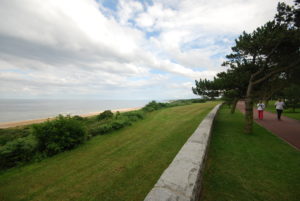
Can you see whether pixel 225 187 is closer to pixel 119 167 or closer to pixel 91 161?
pixel 119 167

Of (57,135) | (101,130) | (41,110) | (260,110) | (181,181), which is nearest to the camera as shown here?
(181,181)

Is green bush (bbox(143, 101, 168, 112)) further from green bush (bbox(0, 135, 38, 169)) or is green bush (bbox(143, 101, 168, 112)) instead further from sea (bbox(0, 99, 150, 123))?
green bush (bbox(0, 135, 38, 169))

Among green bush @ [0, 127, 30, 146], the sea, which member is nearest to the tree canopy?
green bush @ [0, 127, 30, 146]

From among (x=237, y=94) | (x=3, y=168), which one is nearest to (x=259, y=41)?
(x=237, y=94)

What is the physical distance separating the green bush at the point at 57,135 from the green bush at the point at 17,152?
0.31 m

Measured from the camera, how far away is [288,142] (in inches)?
237

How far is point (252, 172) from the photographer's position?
3.59 m

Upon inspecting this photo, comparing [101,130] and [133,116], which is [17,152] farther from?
[133,116]

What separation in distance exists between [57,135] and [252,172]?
25.2 ft

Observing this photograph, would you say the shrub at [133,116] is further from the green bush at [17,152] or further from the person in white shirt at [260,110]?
the person in white shirt at [260,110]

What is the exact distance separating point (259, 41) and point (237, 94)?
11.5 feet

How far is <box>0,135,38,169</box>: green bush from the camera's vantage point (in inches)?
187

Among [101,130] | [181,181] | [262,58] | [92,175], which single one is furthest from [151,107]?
[181,181]

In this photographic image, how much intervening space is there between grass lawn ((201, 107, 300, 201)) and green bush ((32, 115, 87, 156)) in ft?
19.8
